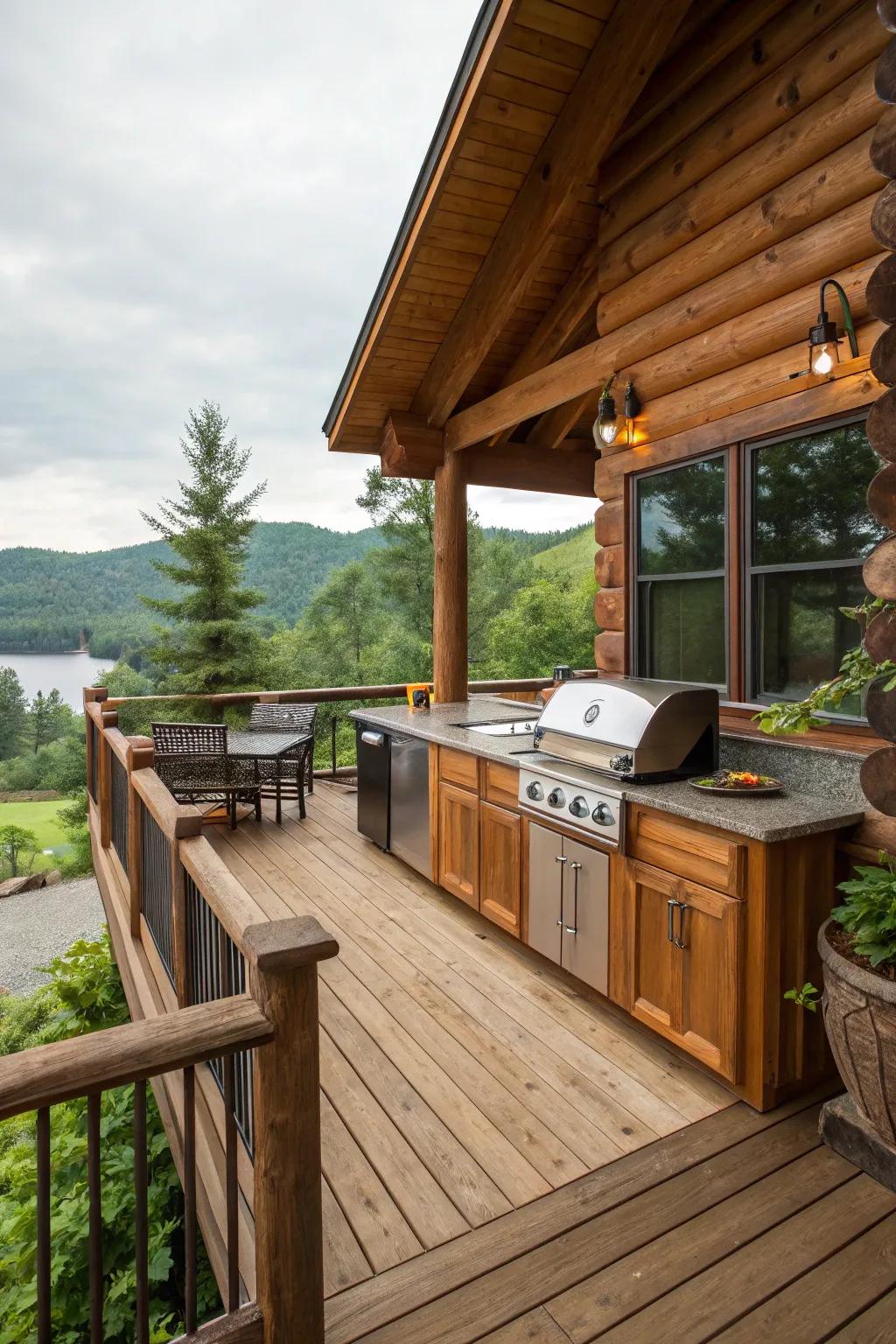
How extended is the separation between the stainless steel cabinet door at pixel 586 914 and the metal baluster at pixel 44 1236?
6.51 ft

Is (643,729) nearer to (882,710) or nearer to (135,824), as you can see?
(882,710)

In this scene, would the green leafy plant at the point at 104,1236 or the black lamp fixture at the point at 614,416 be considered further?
the black lamp fixture at the point at 614,416

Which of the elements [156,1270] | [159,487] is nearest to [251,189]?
[159,487]

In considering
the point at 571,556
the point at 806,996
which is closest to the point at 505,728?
the point at 806,996

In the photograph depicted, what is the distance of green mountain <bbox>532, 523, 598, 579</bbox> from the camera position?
19406mm

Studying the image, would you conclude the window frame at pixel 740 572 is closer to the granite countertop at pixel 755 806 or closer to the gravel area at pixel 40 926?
the granite countertop at pixel 755 806

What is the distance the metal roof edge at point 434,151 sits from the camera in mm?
3268

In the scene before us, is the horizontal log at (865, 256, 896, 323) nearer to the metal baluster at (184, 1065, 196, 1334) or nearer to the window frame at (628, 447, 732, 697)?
the window frame at (628, 447, 732, 697)

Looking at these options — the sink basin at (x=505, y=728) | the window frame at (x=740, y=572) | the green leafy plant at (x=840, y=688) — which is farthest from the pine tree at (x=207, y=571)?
the green leafy plant at (x=840, y=688)

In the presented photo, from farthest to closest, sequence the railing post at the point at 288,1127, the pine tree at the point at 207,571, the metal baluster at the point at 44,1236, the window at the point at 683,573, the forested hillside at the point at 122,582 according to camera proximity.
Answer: the forested hillside at the point at 122,582 < the pine tree at the point at 207,571 < the window at the point at 683,573 < the railing post at the point at 288,1127 < the metal baluster at the point at 44,1236

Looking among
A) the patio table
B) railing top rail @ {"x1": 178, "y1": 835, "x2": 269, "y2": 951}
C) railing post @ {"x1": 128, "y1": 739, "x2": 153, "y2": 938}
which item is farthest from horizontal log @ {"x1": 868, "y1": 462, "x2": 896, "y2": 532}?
the patio table

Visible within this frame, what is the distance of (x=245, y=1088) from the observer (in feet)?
6.48

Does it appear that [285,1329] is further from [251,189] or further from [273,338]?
[273,338]

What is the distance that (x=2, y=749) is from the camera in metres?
17.4
